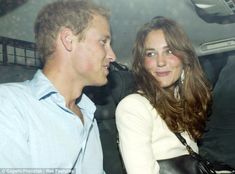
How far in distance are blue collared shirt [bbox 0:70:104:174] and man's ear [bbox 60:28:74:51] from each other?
159mm

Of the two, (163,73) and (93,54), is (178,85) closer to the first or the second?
(163,73)

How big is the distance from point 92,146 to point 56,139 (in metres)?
0.30

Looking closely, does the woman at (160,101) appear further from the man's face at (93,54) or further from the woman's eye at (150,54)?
the man's face at (93,54)

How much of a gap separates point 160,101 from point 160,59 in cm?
22

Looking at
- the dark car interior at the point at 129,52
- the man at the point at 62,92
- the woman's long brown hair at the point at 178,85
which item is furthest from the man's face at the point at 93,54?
the woman's long brown hair at the point at 178,85

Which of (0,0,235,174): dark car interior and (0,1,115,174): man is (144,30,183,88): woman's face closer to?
(0,0,235,174): dark car interior

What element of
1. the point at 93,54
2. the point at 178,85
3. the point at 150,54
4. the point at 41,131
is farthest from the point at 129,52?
the point at 41,131

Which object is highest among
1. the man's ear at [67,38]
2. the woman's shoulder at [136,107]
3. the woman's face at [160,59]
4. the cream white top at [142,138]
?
the man's ear at [67,38]

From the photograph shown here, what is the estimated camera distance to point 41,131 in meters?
1.50

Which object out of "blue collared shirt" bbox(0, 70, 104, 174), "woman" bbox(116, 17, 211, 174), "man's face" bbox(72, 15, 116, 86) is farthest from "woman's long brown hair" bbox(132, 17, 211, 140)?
"blue collared shirt" bbox(0, 70, 104, 174)

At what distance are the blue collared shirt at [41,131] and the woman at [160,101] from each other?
201 millimetres

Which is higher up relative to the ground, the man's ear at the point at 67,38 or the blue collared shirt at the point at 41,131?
the man's ear at the point at 67,38

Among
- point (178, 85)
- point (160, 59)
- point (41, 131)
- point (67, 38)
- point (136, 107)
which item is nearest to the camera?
point (41, 131)

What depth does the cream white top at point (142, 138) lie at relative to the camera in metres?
1.75
